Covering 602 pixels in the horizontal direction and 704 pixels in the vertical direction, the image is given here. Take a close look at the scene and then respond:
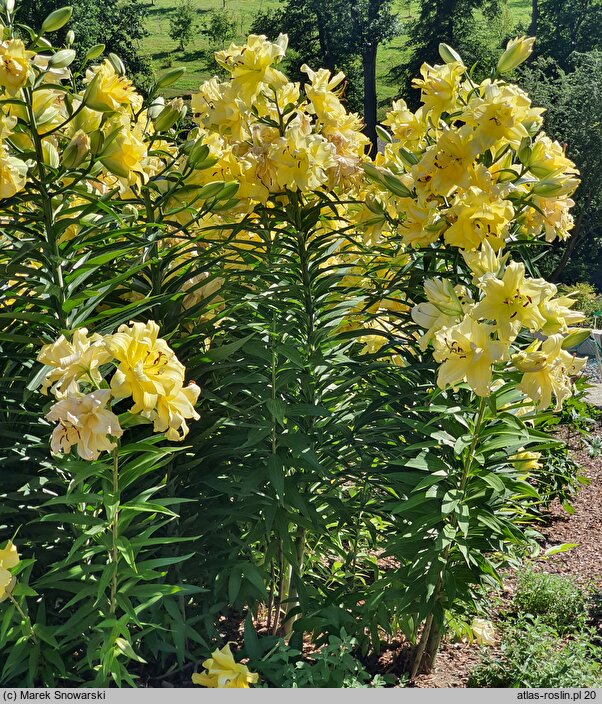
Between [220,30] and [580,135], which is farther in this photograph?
[220,30]

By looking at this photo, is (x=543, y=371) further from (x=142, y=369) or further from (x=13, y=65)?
(x=13, y=65)

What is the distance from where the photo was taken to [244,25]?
37125 mm

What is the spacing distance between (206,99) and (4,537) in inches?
45.6

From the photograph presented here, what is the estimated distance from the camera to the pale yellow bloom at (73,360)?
1.45 meters

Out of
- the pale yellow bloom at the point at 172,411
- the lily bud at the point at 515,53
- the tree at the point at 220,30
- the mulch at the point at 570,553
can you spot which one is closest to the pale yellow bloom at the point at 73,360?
the pale yellow bloom at the point at 172,411

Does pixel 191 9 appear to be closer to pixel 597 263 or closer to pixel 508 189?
pixel 597 263

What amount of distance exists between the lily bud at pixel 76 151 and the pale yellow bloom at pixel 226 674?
1110 mm

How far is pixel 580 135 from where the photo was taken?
14.6 meters

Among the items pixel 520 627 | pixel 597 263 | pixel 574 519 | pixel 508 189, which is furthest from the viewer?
pixel 597 263

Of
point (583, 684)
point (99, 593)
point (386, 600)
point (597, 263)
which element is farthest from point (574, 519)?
point (597, 263)

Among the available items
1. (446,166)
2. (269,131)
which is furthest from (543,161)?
(269,131)

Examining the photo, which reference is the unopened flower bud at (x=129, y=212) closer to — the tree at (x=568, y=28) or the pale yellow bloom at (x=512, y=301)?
the pale yellow bloom at (x=512, y=301)

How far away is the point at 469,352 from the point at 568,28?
30.1 meters

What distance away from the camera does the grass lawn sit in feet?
103
